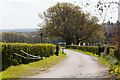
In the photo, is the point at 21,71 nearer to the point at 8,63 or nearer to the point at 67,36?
the point at 8,63

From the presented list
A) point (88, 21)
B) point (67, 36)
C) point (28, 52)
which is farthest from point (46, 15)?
point (28, 52)

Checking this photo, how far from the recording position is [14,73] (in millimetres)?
10766

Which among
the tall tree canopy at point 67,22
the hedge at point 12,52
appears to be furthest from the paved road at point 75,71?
the tall tree canopy at point 67,22

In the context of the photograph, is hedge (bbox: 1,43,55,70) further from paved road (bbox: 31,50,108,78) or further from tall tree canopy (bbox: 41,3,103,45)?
tall tree canopy (bbox: 41,3,103,45)

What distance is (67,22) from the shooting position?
49.8m

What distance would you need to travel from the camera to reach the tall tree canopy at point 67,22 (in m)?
50.5

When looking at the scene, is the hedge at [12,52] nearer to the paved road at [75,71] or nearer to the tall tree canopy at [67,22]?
the paved road at [75,71]

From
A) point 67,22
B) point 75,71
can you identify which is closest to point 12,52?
point 75,71

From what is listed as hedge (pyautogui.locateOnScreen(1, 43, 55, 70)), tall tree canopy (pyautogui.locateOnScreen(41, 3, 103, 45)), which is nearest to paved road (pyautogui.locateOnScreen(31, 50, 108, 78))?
hedge (pyautogui.locateOnScreen(1, 43, 55, 70))

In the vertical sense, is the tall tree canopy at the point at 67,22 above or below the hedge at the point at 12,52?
above

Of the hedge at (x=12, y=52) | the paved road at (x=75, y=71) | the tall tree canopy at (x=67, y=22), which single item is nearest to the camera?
the paved road at (x=75, y=71)

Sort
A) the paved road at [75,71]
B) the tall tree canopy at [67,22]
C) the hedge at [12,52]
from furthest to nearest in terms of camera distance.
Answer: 1. the tall tree canopy at [67,22]
2. the hedge at [12,52]
3. the paved road at [75,71]

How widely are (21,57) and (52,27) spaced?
37197mm

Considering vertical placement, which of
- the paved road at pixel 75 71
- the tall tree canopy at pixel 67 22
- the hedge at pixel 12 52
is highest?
the tall tree canopy at pixel 67 22
